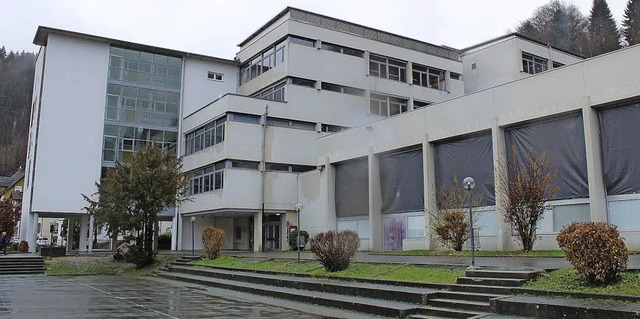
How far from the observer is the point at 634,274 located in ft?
33.6

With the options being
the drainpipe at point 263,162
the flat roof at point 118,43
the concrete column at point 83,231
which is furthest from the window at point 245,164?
the concrete column at point 83,231

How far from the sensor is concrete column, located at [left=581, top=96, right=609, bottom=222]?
18.9 m

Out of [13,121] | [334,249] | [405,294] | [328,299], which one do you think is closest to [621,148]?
[334,249]

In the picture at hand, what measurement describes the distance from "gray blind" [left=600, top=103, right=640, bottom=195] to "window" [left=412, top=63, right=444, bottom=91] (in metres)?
23.4

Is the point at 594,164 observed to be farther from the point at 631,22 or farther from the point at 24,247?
the point at 631,22

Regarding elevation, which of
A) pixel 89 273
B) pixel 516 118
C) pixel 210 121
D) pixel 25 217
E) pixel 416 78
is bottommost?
pixel 89 273

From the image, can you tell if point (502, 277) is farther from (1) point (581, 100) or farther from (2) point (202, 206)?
(2) point (202, 206)

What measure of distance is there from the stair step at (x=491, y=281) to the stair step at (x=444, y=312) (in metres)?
1.32

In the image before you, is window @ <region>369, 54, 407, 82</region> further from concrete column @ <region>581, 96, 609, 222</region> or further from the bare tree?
concrete column @ <region>581, 96, 609, 222</region>

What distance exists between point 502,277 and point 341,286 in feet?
13.8

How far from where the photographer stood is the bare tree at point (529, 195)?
19.4 m

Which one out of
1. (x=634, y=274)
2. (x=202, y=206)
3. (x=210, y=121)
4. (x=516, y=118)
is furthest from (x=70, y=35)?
(x=634, y=274)

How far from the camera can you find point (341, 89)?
38.4 metres

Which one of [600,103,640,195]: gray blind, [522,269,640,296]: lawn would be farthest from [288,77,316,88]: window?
[522,269,640,296]: lawn
